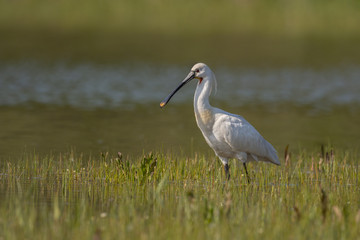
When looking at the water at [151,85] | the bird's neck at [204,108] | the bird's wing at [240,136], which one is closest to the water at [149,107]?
the water at [151,85]

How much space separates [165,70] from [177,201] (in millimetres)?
27924

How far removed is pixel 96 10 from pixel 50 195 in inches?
2304

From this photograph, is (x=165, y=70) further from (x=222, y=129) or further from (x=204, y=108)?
(x=222, y=129)

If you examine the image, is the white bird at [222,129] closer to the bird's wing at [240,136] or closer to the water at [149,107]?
the bird's wing at [240,136]

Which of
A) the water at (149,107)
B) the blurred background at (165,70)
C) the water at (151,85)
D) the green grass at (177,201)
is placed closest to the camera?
the green grass at (177,201)

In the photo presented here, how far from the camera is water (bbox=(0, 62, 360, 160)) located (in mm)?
16547

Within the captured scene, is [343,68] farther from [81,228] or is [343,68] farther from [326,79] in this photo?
[81,228]

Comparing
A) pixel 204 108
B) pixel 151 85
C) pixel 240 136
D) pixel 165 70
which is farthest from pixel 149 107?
pixel 165 70

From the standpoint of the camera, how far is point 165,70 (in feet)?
123

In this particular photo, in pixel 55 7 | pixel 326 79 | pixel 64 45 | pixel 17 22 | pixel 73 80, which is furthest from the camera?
pixel 55 7

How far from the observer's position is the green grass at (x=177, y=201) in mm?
7875

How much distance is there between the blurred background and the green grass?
8.88ft

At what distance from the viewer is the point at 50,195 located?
980 centimetres

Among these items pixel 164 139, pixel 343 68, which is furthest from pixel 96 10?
pixel 164 139
